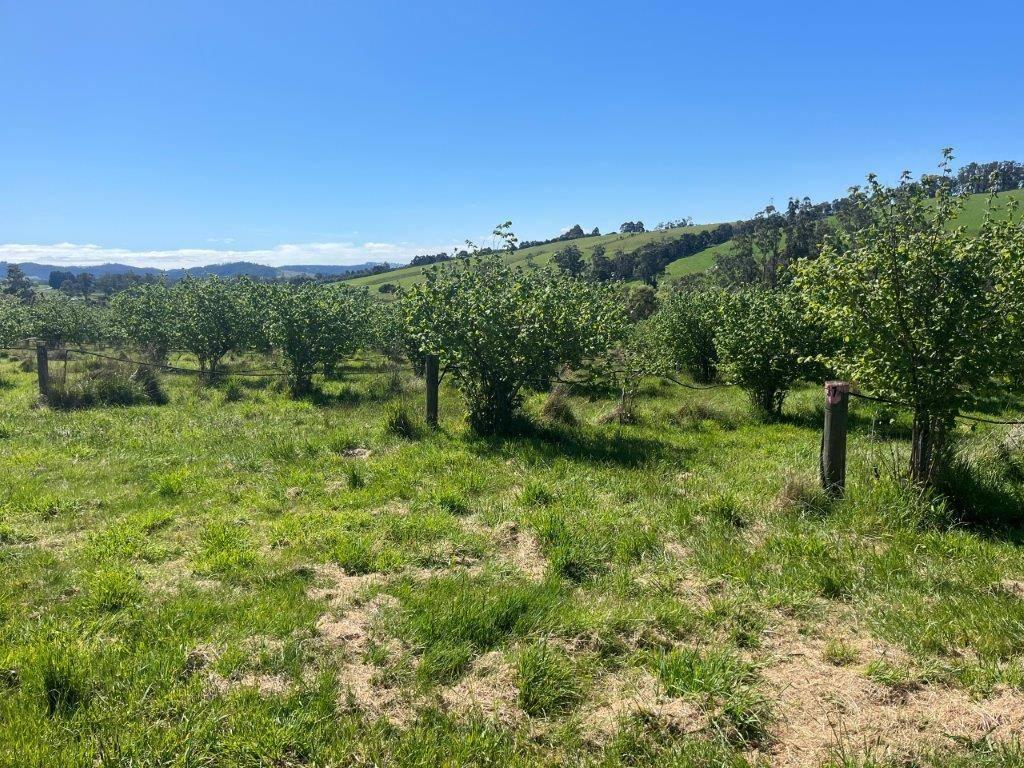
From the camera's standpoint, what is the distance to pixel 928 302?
6.05 meters

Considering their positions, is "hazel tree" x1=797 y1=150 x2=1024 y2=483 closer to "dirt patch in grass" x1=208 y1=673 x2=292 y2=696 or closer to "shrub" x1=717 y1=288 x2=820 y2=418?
"shrub" x1=717 y1=288 x2=820 y2=418

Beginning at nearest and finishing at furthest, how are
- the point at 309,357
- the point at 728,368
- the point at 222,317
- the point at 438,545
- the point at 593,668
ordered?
1. the point at 593,668
2. the point at 438,545
3. the point at 728,368
4. the point at 309,357
5. the point at 222,317

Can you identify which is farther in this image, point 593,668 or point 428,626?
point 428,626

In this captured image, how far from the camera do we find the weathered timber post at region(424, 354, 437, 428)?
10859mm

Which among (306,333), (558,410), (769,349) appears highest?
(306,333)

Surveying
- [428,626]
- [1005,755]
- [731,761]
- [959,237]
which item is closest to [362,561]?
[428,626]

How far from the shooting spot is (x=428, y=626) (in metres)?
4.11

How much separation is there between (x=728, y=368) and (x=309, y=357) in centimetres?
1131

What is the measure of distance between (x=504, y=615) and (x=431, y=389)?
689 centimetres

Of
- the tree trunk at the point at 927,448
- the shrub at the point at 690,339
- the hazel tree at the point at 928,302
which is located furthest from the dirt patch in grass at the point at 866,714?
the shrub at the point at 690,339

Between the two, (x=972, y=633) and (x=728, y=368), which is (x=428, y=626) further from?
(x=728, y=368)

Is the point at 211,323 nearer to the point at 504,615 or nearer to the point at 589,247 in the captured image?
the point at 504,615

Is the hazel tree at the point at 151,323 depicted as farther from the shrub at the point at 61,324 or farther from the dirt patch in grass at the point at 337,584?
the dirt patch in grass at the point at 337,584

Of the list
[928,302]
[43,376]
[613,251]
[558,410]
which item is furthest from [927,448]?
[613,251]
